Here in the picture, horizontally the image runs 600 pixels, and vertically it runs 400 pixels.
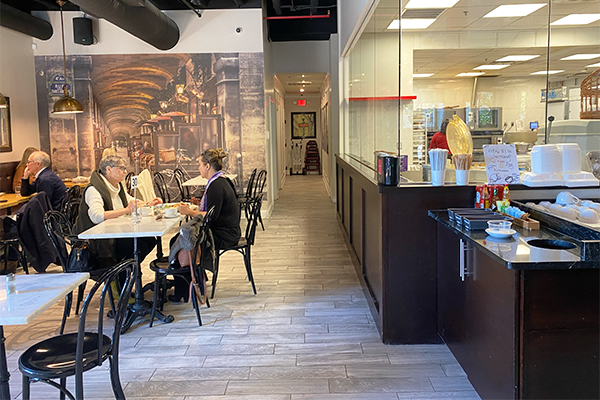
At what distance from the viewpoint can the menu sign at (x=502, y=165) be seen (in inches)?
130

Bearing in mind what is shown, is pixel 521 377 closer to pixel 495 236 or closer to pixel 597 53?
pixel 495 236

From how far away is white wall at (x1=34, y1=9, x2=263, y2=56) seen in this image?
27.2ft

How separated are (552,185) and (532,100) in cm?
109

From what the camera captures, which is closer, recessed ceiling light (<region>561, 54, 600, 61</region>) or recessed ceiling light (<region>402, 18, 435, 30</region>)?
recessed ceiling light (<region>402, 18, 435, 30</region>)

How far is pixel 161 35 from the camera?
7430 mm

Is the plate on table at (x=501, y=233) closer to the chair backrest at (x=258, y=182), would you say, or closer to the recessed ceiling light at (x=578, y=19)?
the recessed ceiling light at (x=578, y=19)

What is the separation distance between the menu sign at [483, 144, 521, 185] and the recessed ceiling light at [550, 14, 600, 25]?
5.26 ft

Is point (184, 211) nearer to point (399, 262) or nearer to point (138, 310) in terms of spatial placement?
point (138, 310)

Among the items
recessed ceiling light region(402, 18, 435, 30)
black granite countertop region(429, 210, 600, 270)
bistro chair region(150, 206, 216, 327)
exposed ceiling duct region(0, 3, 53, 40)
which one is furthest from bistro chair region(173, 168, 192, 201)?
black granite countertop region(429, 210, 600, 270)

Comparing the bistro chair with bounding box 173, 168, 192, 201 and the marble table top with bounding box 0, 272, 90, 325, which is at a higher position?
the bistro chair with bounding box 173, 168, 192, 201

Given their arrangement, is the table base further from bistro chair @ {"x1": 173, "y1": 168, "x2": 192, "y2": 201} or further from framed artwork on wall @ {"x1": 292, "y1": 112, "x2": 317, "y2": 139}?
framed artwork on wall @ {"x1": 292, "y1": 112, "x2": 317, "y2": 139}

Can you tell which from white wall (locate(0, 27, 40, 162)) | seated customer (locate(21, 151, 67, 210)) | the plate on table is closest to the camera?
the plate on table

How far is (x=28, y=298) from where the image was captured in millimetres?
2213

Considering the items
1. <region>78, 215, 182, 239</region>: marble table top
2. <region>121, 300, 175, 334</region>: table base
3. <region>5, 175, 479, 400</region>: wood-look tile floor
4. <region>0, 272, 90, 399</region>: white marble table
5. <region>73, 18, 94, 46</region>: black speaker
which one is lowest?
<region>5, 175, 479, 400</region>: wood-look tile floor
